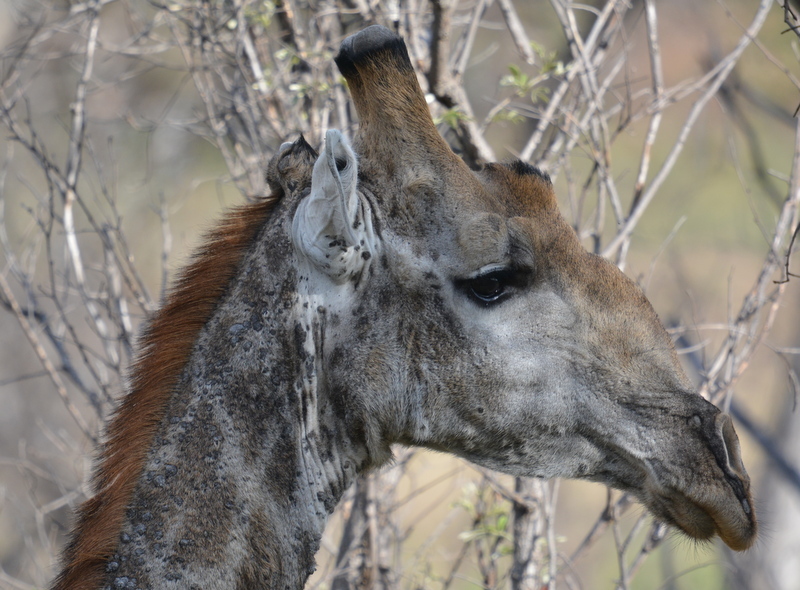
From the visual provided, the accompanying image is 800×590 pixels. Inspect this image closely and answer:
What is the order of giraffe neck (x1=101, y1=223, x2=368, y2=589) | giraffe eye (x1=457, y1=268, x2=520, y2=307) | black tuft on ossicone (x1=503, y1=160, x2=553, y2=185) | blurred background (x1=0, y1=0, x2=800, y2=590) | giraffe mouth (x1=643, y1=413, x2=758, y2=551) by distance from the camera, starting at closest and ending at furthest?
giraffe neck (x1=101, y1=223, x2=368, y2=589), giraffe mouth (x1=643, y1=413, x2=758, y2=551), giraffe eye (x1=457, y1=268, x2=520, y2=307), black tuft on ossicone (x1=503, y1=160, x2=553, y2=185), blurred background (x1=0, y1=0, x2=800, y2=590)

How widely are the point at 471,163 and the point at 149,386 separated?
246 cm

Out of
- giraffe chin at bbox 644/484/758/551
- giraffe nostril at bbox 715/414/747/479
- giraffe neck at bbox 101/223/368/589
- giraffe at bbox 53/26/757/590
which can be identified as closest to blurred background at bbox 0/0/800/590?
giraffe chin at bbox 644/484/758/551

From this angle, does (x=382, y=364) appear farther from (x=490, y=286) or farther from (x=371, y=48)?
(x=371, y=48)

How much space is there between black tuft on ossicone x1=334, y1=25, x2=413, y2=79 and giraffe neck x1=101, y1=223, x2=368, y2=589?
704 millimetres

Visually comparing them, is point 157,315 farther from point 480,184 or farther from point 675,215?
point 675,215

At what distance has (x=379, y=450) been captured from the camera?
8.65ft

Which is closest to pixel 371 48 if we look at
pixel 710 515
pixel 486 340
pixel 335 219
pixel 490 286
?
pixel 335 219

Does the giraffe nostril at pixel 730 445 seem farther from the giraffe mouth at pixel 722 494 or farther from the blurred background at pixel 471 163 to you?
the blurred background at pixel 471 163

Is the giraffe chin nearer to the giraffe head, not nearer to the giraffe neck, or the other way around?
the giraffe head

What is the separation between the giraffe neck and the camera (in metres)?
2.29

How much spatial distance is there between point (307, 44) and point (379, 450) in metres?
3.69

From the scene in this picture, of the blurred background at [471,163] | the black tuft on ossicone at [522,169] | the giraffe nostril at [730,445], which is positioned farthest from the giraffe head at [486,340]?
the blurred background at [471,163]

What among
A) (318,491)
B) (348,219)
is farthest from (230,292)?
(318,491)

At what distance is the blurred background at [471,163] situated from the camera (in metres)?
4.27
